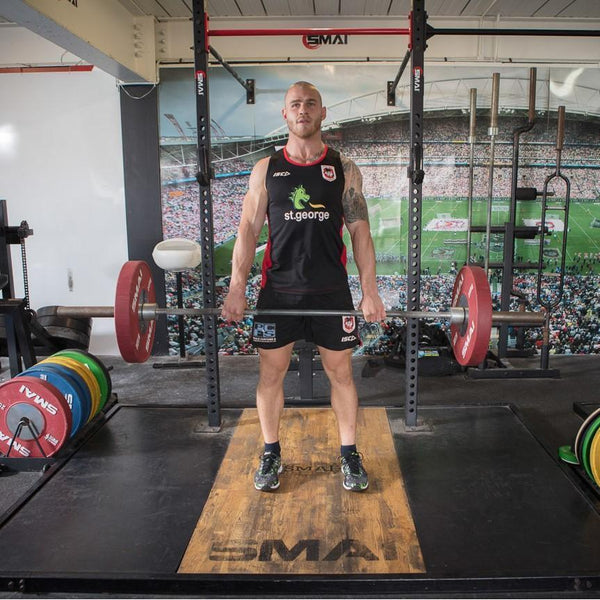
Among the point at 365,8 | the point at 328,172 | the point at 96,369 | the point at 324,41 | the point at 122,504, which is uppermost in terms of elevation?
the point at 365,8

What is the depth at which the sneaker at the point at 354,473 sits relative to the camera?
209cm

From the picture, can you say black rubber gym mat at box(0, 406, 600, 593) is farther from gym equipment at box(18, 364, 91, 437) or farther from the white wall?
the white wall

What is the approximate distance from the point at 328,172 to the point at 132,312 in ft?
3.10

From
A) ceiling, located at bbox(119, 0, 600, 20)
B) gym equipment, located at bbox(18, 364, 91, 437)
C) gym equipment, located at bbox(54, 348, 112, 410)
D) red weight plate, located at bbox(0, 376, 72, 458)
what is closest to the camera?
red weight plate, located at bbox(0, 376, 72, 458)

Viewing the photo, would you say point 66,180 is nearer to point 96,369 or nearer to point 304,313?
point 96,369

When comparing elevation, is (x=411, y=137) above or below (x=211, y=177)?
above

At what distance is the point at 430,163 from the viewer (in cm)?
414

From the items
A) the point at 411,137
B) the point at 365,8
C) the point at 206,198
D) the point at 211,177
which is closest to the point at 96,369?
the point at 206,198

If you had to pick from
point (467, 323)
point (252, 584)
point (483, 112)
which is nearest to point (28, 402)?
point (252, 584)

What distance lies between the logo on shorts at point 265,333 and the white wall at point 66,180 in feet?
8.04

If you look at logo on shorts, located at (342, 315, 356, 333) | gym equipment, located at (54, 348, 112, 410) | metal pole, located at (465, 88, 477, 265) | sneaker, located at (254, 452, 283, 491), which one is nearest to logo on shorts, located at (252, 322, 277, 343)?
logo on shorts, located at (342, 315, 356, 333)

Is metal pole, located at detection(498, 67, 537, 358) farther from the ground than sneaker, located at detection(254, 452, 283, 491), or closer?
farther from the ground

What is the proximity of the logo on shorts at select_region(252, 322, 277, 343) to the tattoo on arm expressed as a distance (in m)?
0.53

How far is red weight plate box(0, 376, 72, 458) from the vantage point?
7.52 feet
